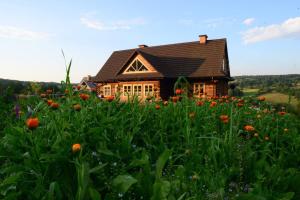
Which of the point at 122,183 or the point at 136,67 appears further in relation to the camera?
the point at 136,67

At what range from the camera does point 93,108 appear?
3.03 metres

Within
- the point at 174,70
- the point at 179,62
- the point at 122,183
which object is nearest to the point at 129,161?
the point at 122,183

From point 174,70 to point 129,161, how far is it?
23665 mm

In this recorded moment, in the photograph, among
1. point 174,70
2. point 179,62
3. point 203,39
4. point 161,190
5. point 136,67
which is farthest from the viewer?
point 203,39

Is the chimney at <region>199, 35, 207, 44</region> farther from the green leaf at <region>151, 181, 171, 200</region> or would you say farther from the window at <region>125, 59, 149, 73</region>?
the green leaf at <region>151, 181, 171, 200</region>

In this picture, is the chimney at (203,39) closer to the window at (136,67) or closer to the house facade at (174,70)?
the house facade at (174,70)

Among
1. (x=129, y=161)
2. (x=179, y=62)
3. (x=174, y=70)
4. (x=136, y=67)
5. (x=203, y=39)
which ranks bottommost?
(x=129, y=161)

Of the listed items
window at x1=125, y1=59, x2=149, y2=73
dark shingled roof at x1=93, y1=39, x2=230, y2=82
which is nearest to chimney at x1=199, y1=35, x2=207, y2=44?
dark shingled roof at x1=93, y1=39, x2=230, y2=82

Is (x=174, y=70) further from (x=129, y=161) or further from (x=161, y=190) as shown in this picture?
(x=161, y=190)

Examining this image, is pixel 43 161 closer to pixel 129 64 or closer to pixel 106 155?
pixel 106 155

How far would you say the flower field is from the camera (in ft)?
6.23

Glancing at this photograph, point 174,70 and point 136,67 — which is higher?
point 136,67

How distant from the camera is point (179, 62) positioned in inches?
1054

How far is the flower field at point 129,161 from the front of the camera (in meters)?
1.90
